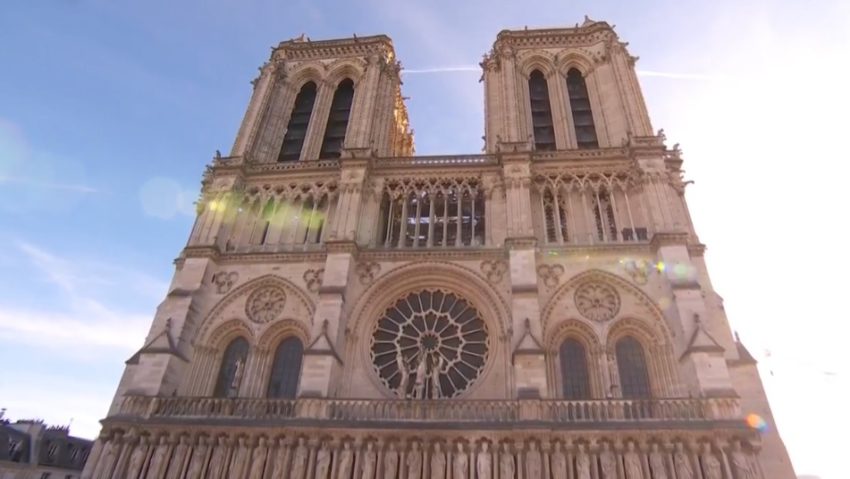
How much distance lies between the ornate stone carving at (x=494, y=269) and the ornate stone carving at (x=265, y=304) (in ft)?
26.1

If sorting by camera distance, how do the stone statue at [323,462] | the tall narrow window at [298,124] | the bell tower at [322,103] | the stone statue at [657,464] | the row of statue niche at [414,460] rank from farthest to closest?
the tall narrow window at [298,124]
the bell tower at [322,103]
the stone statue at [323,462]
the row of statue niche at [414,460]
the stone statue at [657,464]

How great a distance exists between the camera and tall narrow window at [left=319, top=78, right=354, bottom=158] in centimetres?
2623

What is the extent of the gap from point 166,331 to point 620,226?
17795 millimetres

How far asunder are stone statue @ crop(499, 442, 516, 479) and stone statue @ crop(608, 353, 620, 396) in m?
4.24

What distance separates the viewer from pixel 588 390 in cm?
1680

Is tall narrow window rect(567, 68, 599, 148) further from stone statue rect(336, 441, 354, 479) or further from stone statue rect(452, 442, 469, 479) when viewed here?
stone statue rect(336, 441, 354, 479)

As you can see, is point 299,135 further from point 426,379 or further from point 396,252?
point 426,379

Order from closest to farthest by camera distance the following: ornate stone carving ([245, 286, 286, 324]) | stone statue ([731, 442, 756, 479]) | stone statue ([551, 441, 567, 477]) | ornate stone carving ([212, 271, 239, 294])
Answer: stone statue ([731, 442, 756, 479]) → stone statue ([551, 441, 567, 477]) → ornate stone carving ([245, 286, 286, 324]) → ornate stone carving ([212, 271, 239, 294])

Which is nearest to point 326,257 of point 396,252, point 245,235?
point 396,252

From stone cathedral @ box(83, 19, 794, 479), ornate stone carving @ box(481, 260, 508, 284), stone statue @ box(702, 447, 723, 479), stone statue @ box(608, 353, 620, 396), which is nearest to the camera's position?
stone statue @ box(702, 447, 723, 479)

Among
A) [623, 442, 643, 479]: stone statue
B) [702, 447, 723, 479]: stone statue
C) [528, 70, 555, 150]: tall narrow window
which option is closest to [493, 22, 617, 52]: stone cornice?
[528, 70, 555, 150]: tall narrow window

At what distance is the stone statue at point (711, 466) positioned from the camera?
13320mm

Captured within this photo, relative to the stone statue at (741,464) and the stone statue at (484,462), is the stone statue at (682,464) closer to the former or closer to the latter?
the stone statue at (741,464)

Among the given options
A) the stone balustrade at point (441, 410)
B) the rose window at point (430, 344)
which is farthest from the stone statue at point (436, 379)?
the stone balustrade at point (441, 410)
